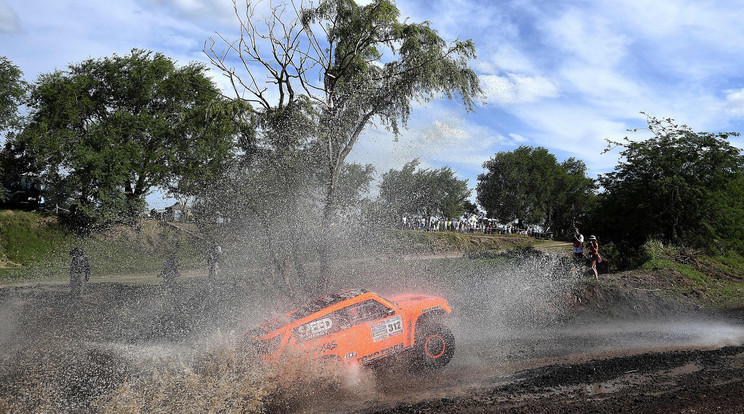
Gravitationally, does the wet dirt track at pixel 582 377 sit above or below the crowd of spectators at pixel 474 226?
below

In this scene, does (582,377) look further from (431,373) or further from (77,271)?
(77,271)

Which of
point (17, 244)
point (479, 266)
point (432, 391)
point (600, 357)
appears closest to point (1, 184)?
point (17, 244)

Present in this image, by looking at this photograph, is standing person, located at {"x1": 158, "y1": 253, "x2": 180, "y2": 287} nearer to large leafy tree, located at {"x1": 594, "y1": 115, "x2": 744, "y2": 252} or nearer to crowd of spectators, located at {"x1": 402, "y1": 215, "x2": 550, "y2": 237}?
large leafy tree, located at {"x1": 594, "y1": 115, "x2": 744, "y2": 252}

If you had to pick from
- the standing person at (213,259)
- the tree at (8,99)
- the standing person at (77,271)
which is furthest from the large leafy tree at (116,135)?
the standing person at (77,271)

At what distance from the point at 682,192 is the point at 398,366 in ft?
61.5

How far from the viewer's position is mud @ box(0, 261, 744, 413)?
716cm

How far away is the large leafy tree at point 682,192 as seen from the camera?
2086 cm

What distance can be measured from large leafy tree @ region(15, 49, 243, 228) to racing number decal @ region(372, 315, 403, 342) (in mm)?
19290

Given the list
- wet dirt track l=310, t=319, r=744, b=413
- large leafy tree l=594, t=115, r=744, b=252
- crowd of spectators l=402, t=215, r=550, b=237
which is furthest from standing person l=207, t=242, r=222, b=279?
crowd of spectators l=402, t=215, r=550, b=237

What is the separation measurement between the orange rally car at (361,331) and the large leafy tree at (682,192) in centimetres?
1724

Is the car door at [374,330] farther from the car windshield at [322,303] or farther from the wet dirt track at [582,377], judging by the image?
the wet dirt track at [582,377]

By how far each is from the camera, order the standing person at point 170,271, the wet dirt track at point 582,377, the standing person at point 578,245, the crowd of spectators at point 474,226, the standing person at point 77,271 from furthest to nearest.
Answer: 1. the crowd of spectators at point 474,226
2. the standing person at point 578,245
3. the standing person at point 170,271
4. the standing person at point 77,271
5. the wet dirt track at point 582,377

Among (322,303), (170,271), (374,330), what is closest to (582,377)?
(374,330)

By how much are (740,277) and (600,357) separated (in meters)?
14.7
